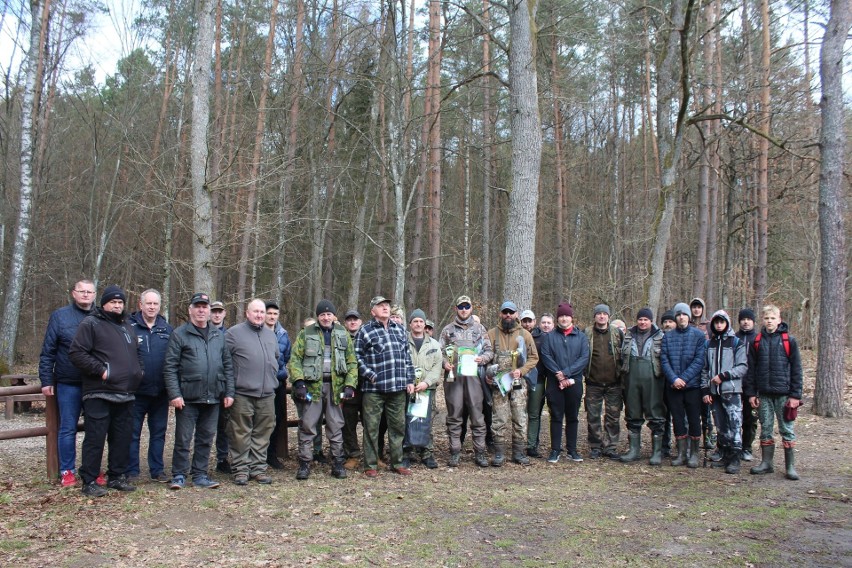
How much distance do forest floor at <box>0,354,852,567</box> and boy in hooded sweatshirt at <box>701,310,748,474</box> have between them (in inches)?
12.5

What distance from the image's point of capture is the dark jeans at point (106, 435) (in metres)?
5.67

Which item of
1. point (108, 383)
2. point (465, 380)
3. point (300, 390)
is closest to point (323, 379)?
point (300, 390)

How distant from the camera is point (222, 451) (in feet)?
22.9

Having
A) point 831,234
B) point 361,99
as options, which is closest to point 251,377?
point 831,234

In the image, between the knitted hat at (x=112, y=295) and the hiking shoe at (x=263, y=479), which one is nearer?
the knitted hat at (x=112, y=295)

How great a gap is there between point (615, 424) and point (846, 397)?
7.43m

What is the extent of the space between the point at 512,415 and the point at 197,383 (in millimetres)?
3598

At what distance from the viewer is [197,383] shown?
240 inches

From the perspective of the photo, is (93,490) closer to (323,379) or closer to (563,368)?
(323,379)

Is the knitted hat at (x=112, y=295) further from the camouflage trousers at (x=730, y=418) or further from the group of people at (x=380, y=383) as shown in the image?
the camouflage trousers at (x=730, y=418)

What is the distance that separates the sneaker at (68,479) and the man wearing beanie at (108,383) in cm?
32

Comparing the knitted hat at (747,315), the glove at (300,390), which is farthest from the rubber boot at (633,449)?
the glove at (300,390)

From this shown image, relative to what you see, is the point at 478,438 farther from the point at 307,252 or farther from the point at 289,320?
the point at 289,320

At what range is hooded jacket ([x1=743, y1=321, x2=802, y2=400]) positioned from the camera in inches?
264
